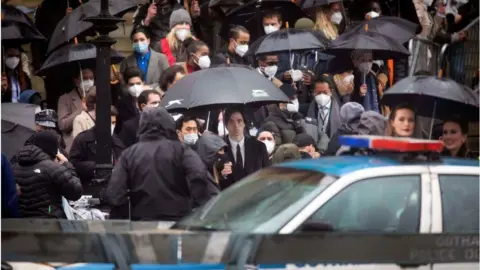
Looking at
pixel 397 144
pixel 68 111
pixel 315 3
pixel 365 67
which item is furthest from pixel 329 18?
pixel 397 144

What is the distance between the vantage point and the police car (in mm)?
8789

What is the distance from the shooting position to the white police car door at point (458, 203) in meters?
8.88

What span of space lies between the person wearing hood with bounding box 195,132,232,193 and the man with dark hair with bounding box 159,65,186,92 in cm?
211

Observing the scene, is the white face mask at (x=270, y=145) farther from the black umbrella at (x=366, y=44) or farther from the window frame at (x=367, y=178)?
the window frame at (x=367, y=178)

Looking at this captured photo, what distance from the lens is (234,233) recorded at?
28.2ft

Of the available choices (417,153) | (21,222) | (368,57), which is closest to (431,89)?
(368,57)

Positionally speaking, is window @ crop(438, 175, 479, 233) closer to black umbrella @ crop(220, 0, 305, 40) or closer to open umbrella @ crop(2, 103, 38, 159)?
open umbrella @ crop(2, 103, 38, 159)

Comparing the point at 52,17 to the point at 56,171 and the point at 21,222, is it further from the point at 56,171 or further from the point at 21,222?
the point at 21,222

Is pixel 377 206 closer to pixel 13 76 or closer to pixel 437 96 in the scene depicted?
pixel 437 96

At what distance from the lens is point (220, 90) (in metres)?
13.8

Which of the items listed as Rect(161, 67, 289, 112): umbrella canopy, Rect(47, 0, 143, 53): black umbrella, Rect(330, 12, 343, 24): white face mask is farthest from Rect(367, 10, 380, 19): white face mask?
Rect(161, 67, 289, 112): umbrella canopy

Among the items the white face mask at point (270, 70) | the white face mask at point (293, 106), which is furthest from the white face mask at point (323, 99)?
the white face mask at point (270, 70)

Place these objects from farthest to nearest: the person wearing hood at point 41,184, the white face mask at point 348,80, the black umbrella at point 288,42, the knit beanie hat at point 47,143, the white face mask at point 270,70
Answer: the white face mask at point 348,80 → the white face mask at point 270,70 → the black umbrella at point 288,42 → the knit beanie hat at point 47,143 → the person wearing hood at point 41,184

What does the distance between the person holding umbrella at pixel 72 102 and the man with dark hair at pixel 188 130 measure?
1783 mm
